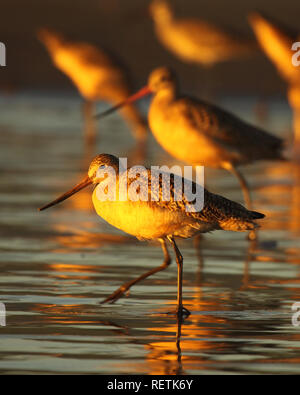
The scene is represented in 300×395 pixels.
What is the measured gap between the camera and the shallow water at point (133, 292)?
6.79m

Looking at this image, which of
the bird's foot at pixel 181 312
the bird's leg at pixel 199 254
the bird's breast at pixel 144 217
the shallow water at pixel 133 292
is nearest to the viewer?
the shallow water at pixel 133 292

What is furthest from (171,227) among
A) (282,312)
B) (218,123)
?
(218,123)

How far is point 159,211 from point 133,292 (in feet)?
2.56

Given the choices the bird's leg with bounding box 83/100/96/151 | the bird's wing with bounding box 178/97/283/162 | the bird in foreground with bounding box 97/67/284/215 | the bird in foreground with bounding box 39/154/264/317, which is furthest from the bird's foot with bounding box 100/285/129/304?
the bird's leg with bounding box 83/100/96/151

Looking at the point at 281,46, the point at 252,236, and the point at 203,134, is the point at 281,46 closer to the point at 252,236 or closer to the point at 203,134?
the point at 203,134

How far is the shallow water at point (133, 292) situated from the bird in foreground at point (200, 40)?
30.4ft

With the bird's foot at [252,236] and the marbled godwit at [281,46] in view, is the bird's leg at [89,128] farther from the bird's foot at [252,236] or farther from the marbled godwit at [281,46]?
the bird's foot at [252,236]

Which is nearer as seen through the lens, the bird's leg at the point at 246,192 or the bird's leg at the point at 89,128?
the bird's leg at the point at 246,192

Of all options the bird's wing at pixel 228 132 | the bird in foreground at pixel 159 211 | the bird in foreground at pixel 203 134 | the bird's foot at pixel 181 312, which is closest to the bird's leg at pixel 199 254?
the bird in foreground at pixel 159 211

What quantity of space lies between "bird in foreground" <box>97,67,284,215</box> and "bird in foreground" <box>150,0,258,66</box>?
454 inches

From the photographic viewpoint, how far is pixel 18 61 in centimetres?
2953

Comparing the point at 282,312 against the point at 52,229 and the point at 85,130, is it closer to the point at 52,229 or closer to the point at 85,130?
the point at 52,229

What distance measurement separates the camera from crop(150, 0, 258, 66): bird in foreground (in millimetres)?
24109

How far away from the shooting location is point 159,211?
8.27m
